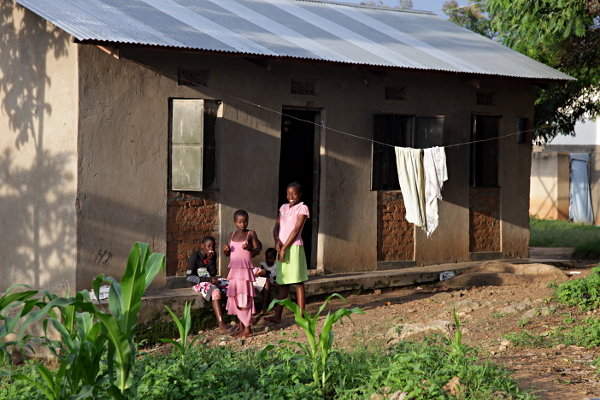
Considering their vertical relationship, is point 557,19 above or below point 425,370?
above

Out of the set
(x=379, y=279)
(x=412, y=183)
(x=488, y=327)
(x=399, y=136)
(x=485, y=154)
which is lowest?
(x=488, y=327)

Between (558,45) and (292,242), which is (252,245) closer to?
(292,242)

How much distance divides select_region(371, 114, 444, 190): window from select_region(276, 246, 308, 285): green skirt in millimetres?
2320

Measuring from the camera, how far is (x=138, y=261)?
3.89 metres

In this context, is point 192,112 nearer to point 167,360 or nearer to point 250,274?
point 250,274

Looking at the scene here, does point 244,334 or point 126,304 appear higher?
point 126,304

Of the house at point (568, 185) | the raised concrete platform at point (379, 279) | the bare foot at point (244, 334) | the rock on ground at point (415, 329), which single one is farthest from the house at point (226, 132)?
the house at point (568, 185)

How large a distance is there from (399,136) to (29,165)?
4.43 m

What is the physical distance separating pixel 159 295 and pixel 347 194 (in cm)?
276

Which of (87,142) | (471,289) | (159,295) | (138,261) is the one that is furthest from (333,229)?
(138,261)

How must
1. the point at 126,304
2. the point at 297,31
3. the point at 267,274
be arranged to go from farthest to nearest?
the point at 297,31 → the point at 267,274 → the point at 126,304

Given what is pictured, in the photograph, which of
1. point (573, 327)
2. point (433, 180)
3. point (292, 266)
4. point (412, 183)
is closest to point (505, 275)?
point (433, 180)

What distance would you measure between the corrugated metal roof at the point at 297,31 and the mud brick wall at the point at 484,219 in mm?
1674

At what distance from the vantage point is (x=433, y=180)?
347 inches
